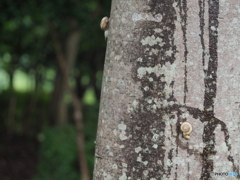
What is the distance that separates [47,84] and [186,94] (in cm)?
1630

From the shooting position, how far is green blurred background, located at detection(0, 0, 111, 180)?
649 centimetres

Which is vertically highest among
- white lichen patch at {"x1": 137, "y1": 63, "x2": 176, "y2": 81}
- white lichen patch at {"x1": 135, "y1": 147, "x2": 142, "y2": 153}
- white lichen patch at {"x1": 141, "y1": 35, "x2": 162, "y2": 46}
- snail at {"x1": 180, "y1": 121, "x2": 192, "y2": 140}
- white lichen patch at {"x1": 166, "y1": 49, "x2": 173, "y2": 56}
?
white lichen patch at {"x1": 141, "y1": 35, "x2": 162, "y2": 46}

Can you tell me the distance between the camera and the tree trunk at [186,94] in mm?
1298

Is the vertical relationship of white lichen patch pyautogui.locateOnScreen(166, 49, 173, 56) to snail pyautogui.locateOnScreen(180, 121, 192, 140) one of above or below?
above

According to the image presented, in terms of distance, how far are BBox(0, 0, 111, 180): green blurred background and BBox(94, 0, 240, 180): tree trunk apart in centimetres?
290

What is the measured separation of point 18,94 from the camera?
13656 millimetres

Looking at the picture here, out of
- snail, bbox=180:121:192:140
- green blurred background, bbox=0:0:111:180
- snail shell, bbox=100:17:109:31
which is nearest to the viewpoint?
snail, bbox=180:121:192:140

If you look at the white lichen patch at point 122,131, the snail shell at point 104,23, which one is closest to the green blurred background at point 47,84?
the snail shell at point 104,23

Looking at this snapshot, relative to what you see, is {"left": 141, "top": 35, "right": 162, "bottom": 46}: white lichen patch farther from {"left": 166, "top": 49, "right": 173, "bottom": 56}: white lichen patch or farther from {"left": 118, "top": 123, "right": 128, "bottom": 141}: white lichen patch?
{"left": 118, "top": 123, "right": 128, "bottom": 141}: white lichen patch

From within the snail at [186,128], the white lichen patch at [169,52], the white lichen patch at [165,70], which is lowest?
the snail at [186,128]

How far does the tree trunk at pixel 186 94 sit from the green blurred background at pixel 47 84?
114 inches

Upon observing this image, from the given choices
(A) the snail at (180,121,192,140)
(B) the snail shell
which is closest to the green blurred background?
(B) the snail shell

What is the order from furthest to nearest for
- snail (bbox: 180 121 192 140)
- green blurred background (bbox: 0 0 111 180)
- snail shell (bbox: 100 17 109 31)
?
1. green blurred background (bbox: 0 0 111 180)
2. snail shell (bbox: 100 17 109 31)
3. snail (bbox: 180 121 192 140)

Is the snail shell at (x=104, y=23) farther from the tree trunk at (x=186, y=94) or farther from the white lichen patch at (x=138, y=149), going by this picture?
the white lichen patch at (x=138, y=149)
